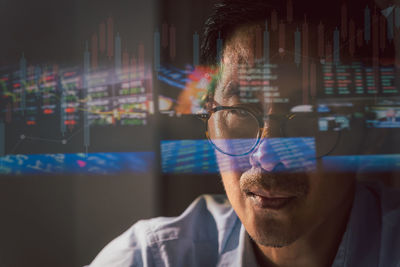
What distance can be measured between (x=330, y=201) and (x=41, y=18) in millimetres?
857

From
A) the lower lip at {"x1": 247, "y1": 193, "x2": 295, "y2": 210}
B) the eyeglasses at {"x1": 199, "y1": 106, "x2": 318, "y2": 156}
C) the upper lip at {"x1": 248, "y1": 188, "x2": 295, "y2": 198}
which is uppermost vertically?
the eyeglasses at {"x1": 199, "y1": 106, "x2": 318, "y2": 156}

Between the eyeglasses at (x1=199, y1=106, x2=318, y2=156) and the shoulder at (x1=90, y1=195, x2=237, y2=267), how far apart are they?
185 millimetres

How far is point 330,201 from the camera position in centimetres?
71

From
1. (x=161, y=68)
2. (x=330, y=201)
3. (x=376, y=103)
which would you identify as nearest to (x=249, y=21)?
(x=161, y=68)

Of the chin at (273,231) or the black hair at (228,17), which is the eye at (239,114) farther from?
the chin at (273,231)

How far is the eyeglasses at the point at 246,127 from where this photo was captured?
609mm

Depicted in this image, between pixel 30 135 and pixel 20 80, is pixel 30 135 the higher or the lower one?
the lower one

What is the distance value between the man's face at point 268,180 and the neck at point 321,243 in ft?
0.26

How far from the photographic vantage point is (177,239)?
820 mm

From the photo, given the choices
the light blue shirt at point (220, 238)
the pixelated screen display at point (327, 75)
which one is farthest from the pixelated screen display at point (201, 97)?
the light blue shirt at point (220, 238)

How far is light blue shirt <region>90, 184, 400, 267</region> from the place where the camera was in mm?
702

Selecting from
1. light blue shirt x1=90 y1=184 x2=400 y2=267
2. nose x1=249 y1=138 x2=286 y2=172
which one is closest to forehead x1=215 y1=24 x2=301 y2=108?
nose x1=249 y1=138 x2=286 y2=172

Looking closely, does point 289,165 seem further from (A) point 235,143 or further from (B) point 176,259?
(B) point 176,259

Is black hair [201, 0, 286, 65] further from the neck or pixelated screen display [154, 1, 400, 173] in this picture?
the neck
